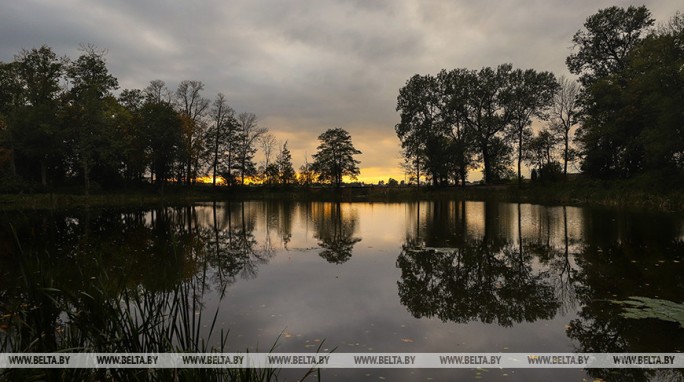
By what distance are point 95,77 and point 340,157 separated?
46.3 meters

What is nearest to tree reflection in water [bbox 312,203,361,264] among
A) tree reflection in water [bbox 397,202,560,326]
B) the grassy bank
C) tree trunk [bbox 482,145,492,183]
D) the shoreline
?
tree reflection in water [bbox 397,202,560,326]

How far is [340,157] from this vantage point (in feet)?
273

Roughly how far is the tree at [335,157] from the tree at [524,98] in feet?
113

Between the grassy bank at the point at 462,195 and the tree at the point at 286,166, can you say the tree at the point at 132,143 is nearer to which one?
the grassy bank at the point at 462,195

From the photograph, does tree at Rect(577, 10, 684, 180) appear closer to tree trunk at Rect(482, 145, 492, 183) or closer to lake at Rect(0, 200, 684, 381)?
tree trunk at Rect(482, 145, 492, 183)

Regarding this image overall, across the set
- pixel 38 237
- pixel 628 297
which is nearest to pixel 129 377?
pixel 628 297

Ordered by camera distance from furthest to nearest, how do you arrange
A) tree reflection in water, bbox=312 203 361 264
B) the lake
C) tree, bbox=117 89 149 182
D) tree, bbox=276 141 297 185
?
tree, bbox=276 141 297 185 < tree, bbox=117 89 149 182 < tree reflection in water, bbox=312 203 361 264 < the lake

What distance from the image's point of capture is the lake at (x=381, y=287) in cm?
522

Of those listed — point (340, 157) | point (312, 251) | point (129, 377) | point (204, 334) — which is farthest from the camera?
point (340, 157)

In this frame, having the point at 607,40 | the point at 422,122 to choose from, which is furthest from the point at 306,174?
the point at 607,40

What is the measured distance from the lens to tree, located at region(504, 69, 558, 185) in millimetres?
55031

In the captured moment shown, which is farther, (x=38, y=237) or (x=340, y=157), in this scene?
(x=340, y=157)

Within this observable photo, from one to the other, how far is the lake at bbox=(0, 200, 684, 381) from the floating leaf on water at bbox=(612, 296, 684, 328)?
10 cm

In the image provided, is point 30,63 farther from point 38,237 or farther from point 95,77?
point 38,237
